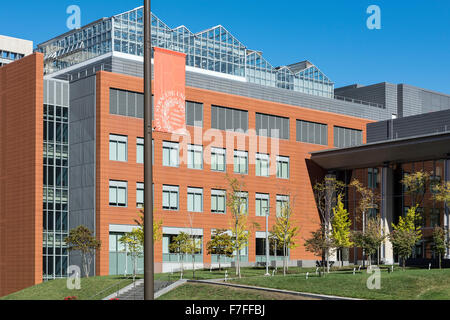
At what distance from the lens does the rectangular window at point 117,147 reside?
65062 millimetres

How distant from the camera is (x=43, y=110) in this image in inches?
2549

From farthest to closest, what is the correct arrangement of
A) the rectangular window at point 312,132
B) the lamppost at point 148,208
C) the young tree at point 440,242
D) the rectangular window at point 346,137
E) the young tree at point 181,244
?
the rectangular window at point 346,137 < the rectangular window at point 312,132 < the young tree at point 181,244 < the young tree at point 440,242 < the lamppost at point 148,208

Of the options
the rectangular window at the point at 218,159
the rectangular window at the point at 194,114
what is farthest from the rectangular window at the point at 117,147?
the rectangular window at the point at 218,159

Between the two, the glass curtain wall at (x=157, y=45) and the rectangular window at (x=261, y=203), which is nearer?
the glass curtain wall at (x=157, y=45)

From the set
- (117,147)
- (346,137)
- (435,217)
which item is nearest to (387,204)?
(435,217)

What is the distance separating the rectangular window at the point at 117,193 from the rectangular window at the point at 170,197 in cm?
417

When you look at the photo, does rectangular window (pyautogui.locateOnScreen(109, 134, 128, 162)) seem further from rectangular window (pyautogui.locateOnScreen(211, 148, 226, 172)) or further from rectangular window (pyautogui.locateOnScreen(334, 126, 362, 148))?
rectangular window (pyautogui.locateOnScreen(334, 126, 362, 148))

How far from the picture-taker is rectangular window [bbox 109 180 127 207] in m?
64.6

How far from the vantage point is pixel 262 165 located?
7562 centimetres

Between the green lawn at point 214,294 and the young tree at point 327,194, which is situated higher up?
the young tree at point 327,194

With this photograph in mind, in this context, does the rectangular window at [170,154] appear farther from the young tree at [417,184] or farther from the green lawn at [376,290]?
the green lawn at [376,290]
